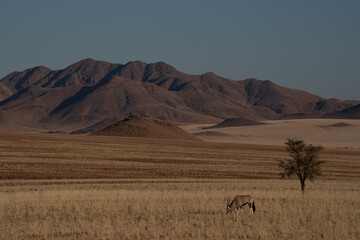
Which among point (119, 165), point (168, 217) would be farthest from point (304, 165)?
point (119, 165)

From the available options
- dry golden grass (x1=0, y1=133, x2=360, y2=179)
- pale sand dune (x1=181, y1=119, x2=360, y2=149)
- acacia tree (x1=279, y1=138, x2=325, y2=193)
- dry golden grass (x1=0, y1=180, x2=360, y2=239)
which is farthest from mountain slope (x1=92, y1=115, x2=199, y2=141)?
dry golden grass (x1=0, y1=180, x2=360, y2=239)

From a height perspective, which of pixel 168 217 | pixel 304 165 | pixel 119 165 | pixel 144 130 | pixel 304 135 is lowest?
pixel 168 217

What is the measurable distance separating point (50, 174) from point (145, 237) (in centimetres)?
3126

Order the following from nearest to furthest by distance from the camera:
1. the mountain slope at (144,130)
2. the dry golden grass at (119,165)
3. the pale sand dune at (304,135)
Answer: the dry golden grass at (119,165) < the mountain slope at (144,130) < the pale sand dune at (304,135)

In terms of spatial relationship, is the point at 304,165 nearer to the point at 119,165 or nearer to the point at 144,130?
the point at 119,165

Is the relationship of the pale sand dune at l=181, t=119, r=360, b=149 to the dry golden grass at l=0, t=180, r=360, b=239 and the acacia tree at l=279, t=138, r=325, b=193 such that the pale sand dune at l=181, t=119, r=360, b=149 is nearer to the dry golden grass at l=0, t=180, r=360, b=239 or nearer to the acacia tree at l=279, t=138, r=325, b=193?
the acacia tree at l=279, t=138, r=325, b=193

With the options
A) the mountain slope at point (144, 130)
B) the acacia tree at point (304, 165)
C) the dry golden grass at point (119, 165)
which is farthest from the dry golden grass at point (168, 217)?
the mountain slope at point (144, 130)

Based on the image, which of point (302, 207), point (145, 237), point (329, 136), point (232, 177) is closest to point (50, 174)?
point (232, 177)

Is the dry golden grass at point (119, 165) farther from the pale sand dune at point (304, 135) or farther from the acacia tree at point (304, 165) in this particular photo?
the pale sand dune at point (304, 135)

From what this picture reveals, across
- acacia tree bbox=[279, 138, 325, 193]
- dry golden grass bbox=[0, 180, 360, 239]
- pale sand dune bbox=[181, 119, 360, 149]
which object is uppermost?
pale sand dune bbox=[181, 119, 360, 149]

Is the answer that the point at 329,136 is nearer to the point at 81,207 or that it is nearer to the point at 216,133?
the point at 216,133

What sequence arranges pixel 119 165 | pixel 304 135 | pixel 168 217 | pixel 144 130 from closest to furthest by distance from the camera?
pixel 168 217, pixel 119 165, pixel 144 130, pixel 304 135

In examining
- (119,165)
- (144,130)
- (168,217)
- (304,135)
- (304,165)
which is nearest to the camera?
(168,217)

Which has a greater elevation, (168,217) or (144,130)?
(144,130)
